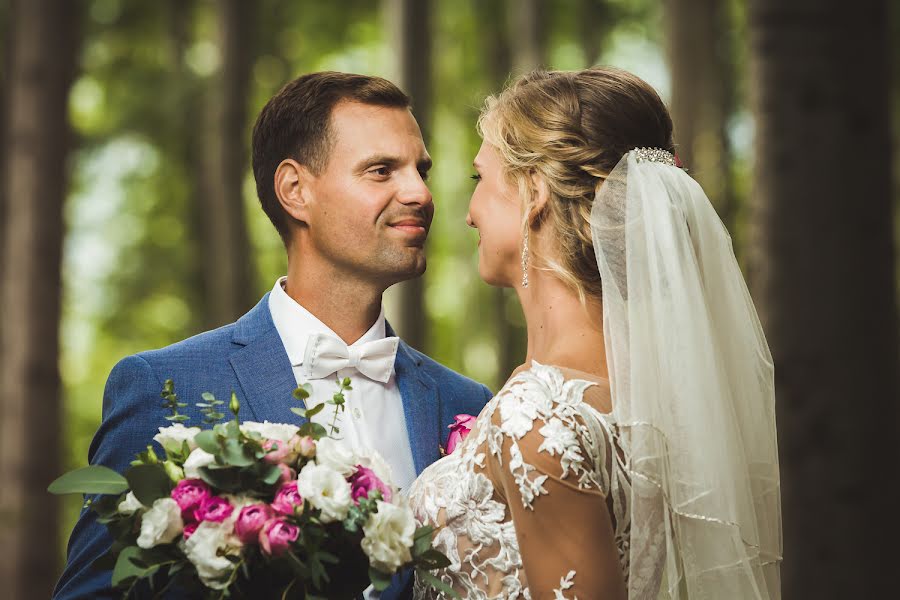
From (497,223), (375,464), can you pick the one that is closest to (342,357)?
(497,223)

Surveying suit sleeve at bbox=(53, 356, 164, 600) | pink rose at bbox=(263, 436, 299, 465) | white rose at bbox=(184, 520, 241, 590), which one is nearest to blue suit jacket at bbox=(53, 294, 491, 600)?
suit sleeve at bbox=(53, 356, 164, 600)

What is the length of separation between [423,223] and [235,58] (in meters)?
9.09

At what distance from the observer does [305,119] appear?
4.05 metres

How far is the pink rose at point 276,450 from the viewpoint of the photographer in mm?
2691

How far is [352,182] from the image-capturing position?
3906mm

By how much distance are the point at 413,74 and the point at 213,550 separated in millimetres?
7613

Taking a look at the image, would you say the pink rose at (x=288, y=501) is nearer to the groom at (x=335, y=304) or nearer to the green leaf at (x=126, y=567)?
the green leaf at (x=126, y=567)

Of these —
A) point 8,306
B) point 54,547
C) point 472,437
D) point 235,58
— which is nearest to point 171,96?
point 235,58

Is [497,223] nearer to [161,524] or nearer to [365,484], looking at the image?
[365,484]

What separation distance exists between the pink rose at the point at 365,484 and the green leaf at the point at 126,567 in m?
0.55

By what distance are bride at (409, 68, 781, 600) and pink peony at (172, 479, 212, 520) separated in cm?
80

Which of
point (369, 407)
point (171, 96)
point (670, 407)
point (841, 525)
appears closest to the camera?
point (670, 407)

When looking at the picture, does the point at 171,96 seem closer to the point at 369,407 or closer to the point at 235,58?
the point at 235,58

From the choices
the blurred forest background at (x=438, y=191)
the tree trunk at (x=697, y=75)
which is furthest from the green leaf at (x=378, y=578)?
the tree trunk at (x=697, y=75)
